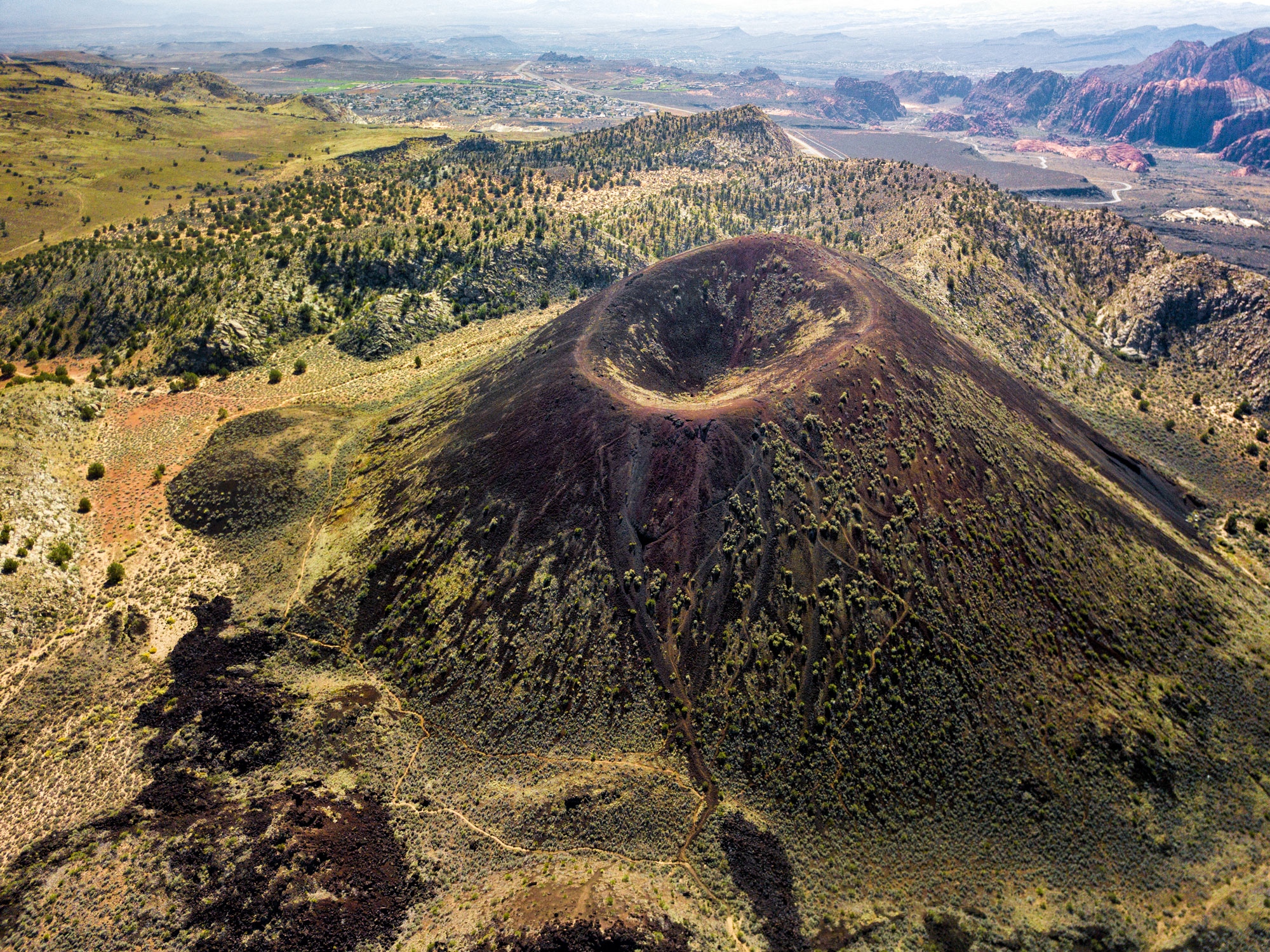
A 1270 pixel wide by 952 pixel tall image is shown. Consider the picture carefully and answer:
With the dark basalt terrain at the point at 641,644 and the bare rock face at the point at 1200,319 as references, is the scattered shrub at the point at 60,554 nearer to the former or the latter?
the dark basalt terrain at the point at 641,644

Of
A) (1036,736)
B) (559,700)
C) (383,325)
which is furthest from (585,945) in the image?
(383,325)

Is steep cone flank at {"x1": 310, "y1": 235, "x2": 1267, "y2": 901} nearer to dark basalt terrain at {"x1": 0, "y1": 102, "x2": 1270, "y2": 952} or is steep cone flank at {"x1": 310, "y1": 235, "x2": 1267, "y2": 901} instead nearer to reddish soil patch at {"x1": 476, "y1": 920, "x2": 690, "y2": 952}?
dark basalt terrain at {"x1": 0, "y1": 102, "x2": 1270, "y2": 952}

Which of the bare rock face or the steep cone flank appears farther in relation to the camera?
the bare rock face

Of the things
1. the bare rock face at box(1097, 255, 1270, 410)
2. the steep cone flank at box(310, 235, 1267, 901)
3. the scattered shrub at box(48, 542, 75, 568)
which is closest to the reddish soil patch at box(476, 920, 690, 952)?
the steep cone flank at box(310, 235, 1267, 901)

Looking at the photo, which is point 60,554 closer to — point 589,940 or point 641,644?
point 641,644

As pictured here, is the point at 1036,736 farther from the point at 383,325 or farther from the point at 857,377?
the point at 383,325

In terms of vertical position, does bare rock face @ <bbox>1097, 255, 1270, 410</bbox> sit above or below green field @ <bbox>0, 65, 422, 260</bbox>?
below
